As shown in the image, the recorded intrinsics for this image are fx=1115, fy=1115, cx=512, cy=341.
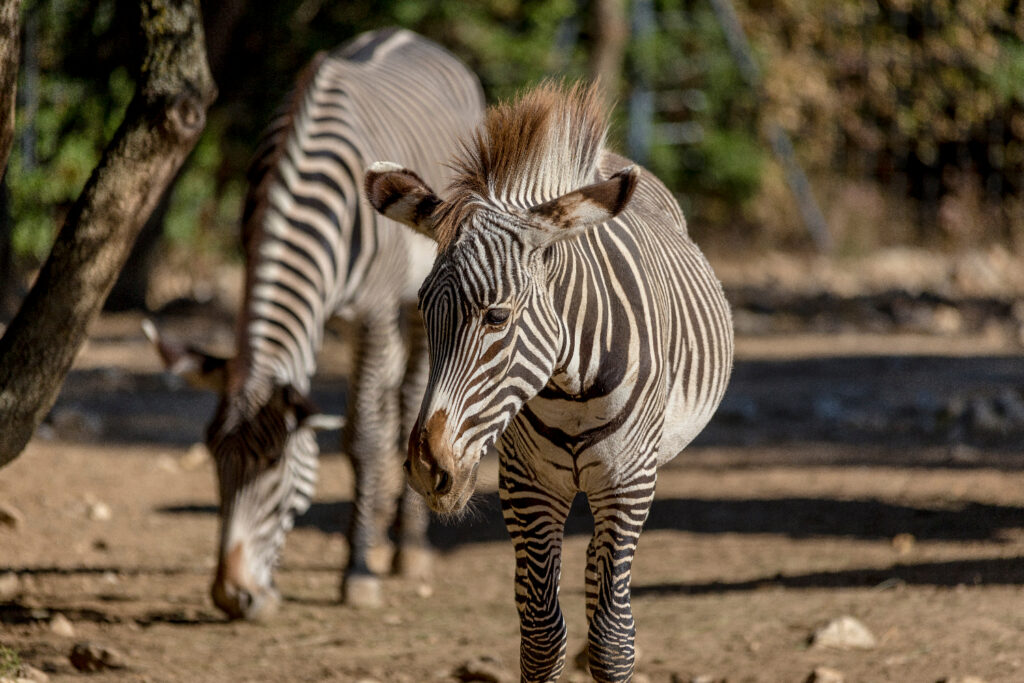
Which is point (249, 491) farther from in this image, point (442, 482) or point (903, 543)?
point (903, 543)

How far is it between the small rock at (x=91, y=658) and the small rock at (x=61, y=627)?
409 millimetres

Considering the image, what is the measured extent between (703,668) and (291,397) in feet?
6.86

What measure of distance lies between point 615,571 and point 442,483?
2.93 ft

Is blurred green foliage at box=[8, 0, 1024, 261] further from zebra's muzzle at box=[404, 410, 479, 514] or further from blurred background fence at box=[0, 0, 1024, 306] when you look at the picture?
zebra's muzzle at box=[404, 410, 479, 514]

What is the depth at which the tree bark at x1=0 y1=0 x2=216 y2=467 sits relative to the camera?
13.0 ft

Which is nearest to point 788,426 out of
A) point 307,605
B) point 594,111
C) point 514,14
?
point 307,605

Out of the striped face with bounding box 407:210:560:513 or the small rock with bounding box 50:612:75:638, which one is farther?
the small rock with bounding box 50:612:75:638

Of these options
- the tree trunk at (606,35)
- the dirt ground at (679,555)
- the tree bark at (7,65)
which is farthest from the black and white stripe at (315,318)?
the tree trunk at (606,35)

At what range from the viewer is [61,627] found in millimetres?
4750

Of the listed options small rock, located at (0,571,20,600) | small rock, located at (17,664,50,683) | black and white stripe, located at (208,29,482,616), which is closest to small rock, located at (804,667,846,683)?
black and white stripe, located at (208,29,482,616)

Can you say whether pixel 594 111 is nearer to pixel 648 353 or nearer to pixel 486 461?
pixel 648 353

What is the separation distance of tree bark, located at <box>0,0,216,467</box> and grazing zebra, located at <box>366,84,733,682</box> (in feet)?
3.84

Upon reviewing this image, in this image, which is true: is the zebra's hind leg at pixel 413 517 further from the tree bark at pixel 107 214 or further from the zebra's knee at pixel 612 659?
the zebra's knee at pixel 612 659

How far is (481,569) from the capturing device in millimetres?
5996
